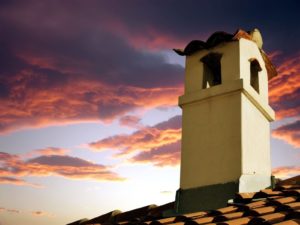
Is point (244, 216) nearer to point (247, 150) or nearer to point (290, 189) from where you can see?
point (290, 189)

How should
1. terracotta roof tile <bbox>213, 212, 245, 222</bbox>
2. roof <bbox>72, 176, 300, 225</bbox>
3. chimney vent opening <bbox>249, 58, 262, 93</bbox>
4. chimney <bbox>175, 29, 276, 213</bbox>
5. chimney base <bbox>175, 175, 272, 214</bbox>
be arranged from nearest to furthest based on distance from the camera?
roof <bbox>72, 176, 300, 225</bbox> < terracotta roof tile <bbox>213, 212, 245, 222</bbox> < chimney base <bbox>175, 175, 272, 214</bbox> < chimney <bbox>175, 29, 276, 213</bbox> < chimney vent opening <bbox>249, 58, 262, 93</bbox>

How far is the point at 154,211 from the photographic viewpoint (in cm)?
768

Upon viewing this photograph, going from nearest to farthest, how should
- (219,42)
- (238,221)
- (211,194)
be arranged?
(238,221), (211,194), (219,42)

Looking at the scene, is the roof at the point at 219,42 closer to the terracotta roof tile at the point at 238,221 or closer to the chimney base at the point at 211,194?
the chimney base at the point at 211,194

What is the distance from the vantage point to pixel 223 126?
7.06 meters

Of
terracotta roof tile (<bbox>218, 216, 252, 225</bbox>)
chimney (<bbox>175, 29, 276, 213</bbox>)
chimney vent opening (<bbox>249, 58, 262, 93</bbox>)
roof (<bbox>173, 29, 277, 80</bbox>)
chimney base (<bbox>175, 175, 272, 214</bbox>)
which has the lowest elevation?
terracotta roof tile (<bbox>218, 216, 252, 225</bbox>)

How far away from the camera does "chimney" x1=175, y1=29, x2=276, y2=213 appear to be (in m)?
6.73

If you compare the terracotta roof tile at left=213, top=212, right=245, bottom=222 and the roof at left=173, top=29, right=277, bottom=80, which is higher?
the roof at left=173, top=29, right=277, bottom=80

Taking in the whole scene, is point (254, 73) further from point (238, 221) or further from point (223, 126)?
point (238, 221)

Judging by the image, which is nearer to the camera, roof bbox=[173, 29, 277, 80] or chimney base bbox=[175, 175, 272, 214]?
chimney base bbox=[175, 175, 272, 214]

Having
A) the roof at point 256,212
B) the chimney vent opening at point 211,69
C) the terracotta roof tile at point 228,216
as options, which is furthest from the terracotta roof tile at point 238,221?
the chimney vent opening at point 211,69

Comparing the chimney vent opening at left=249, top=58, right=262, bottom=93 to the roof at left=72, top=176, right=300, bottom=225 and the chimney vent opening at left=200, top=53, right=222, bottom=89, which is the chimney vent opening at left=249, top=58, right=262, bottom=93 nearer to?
the chimney vent opening at left=200, top=53, right=222, bottom=89

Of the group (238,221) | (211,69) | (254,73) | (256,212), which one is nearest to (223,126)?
(211,69)

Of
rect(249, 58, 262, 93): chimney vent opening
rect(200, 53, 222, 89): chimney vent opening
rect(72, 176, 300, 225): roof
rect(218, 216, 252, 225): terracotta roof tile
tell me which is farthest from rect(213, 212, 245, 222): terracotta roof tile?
rect(249, 58, 262, 93): chimney vent opening
